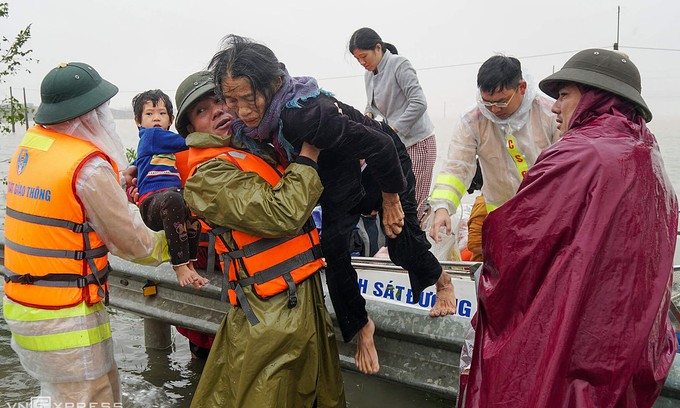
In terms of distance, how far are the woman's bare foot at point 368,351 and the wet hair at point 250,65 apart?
107cm

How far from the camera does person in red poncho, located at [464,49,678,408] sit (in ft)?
6.06

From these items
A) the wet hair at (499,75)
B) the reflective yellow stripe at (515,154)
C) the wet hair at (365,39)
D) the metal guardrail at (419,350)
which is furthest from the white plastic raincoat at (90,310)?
the wet hair at (365,39)

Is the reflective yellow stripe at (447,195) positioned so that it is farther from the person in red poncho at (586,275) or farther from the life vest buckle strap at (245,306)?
the person in red poncho at (586,275)

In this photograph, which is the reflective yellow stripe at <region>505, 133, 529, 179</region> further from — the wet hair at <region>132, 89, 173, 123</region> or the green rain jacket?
the wet hair at <region>132, 89, 173, 123</region>

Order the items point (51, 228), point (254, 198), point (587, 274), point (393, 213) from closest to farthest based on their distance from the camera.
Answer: point (587, 274), point (254, 198), point (393, 213), point (51, 228)

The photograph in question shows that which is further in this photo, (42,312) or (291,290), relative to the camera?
(42,312)

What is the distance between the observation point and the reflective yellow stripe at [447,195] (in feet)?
12.5

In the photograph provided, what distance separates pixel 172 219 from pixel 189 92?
24.7 inches

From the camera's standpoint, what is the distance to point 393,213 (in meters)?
2.59

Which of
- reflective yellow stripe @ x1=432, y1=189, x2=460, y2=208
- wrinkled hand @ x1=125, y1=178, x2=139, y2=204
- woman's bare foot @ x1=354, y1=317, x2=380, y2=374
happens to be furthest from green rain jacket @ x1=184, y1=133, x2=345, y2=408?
reflective yellow stripe @ x1=432, y1=189, x2=460, y2=208

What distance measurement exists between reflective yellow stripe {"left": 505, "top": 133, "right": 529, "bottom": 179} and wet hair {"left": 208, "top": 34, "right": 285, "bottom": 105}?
2.01 meters

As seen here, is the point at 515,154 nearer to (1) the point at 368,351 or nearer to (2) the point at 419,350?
(2) the point at 419,350

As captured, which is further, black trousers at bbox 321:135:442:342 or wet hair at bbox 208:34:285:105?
black trousers at bbox 321:135:442:342

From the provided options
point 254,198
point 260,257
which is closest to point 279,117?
point 254,198
